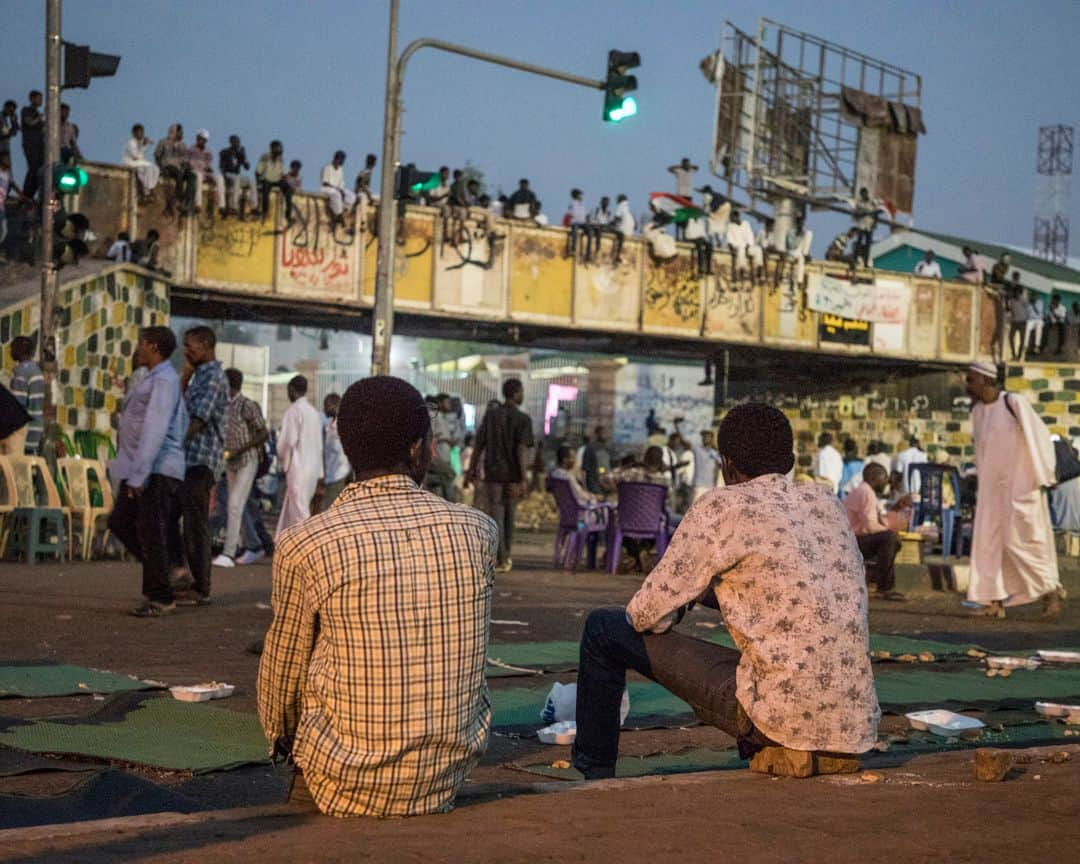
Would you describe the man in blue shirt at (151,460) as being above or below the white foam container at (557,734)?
above

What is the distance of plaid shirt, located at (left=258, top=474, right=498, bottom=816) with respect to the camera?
4.10m

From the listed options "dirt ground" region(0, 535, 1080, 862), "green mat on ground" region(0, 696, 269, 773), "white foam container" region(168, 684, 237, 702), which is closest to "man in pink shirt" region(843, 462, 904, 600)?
"dirt ground" region(0, 535, 1080, 862)

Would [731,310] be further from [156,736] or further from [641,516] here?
[156,736]

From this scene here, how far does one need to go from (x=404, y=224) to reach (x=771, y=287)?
30.4ft

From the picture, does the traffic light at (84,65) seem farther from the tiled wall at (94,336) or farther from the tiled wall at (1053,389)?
the tiled wall at (1053,389)

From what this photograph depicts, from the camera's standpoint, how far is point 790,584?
4.82 m

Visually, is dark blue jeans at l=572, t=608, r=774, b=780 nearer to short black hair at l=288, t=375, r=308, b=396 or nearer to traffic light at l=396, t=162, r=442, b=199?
short black hair at l=288, t=375, r=308, b=396

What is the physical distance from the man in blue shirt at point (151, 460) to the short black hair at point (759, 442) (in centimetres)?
577

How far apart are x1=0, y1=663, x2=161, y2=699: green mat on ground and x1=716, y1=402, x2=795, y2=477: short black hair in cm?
362

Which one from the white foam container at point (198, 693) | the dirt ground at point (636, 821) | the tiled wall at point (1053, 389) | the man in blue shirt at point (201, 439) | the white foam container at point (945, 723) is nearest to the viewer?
the dirt ground at point (636, 821)

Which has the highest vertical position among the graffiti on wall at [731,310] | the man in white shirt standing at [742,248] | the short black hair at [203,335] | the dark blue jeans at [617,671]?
the man in white shirt standing at [742,248]

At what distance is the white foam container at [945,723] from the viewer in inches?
276

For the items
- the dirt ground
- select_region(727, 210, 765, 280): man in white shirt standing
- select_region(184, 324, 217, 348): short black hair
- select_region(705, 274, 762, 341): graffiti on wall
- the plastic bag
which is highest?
select_region(727, 210, 765, 280): man in white shirt standing

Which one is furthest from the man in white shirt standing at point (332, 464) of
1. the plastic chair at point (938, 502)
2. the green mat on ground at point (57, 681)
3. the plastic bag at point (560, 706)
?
the plastic bag at point (560, 706)
